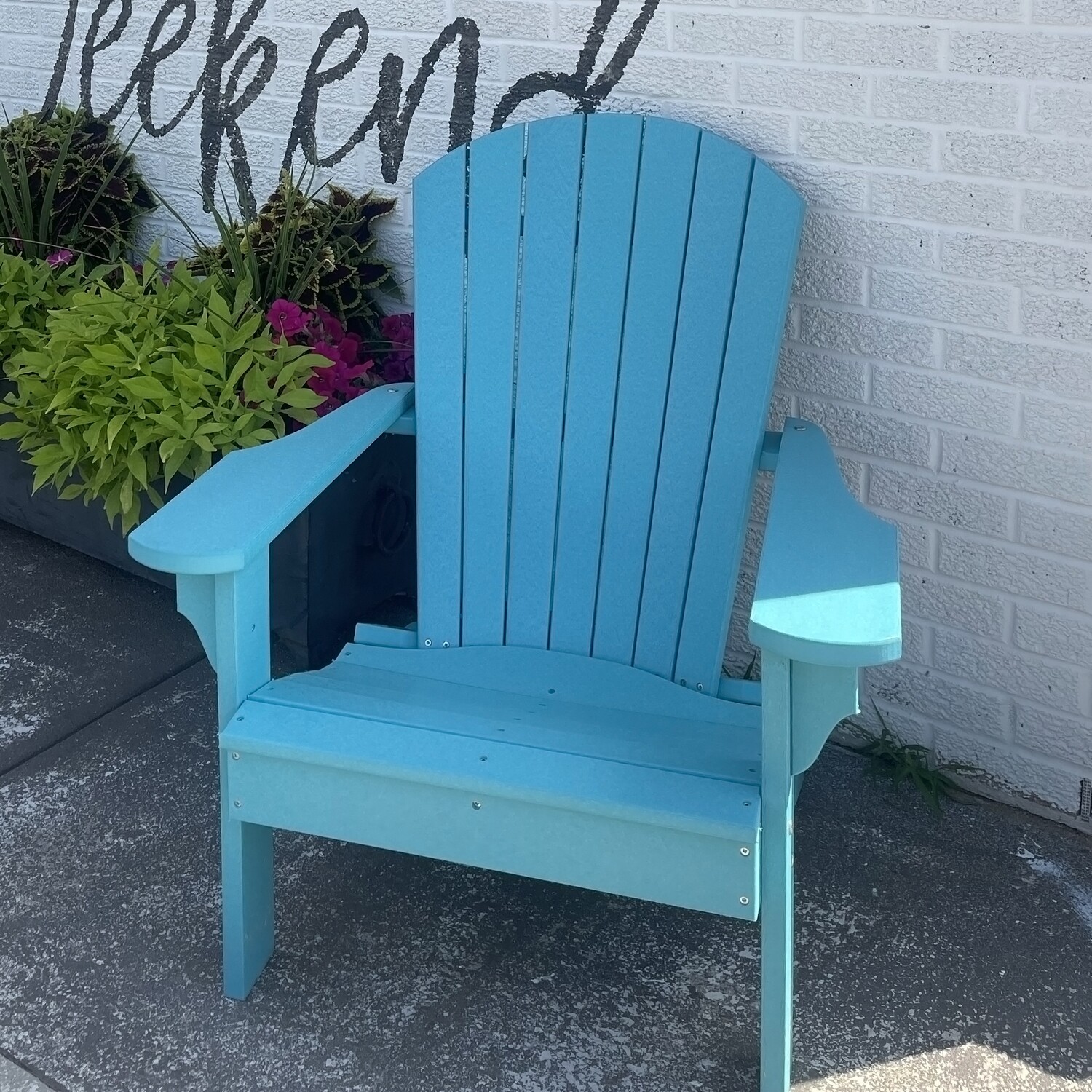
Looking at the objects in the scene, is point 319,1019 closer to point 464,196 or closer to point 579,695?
point 579,695

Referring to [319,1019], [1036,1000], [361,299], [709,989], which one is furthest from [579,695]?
[361,299]

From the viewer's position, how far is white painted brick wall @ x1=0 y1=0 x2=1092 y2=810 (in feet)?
6.08

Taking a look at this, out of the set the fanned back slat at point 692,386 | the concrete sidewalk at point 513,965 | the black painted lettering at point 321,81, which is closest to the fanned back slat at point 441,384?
the fanned back slat at point 692,386

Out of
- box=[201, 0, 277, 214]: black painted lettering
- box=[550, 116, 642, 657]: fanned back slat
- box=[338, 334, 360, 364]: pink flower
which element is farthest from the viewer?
box=[201, 0, 277, 214]: black painted lettering

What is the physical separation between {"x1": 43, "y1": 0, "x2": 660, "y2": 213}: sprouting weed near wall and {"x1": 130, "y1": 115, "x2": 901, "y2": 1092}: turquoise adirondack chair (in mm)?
292

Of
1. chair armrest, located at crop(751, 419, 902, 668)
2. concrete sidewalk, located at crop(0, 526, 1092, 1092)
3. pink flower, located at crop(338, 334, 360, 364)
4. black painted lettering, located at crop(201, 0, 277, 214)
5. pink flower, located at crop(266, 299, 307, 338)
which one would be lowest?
concrete sidewalk, located at crop(0, 526, 1092, 1092)

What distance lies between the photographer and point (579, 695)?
6.14 feet

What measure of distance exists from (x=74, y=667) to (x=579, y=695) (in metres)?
1.10

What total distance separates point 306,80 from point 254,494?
121 cm

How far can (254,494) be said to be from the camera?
1699mm

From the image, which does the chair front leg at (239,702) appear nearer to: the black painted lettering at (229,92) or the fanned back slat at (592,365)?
the fanned back slat at (592,365)

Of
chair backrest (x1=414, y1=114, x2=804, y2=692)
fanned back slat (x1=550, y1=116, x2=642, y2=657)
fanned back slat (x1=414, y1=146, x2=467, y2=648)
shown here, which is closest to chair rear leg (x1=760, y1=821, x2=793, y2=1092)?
chair backrest (x1=414, y1=114, x2=804, y2=692)

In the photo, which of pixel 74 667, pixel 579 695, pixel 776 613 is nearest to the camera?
pixel 776 613

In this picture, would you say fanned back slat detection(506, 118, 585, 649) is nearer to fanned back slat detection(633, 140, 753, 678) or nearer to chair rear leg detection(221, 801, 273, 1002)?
fanned back slat detection(633, 140, 753, 678)
